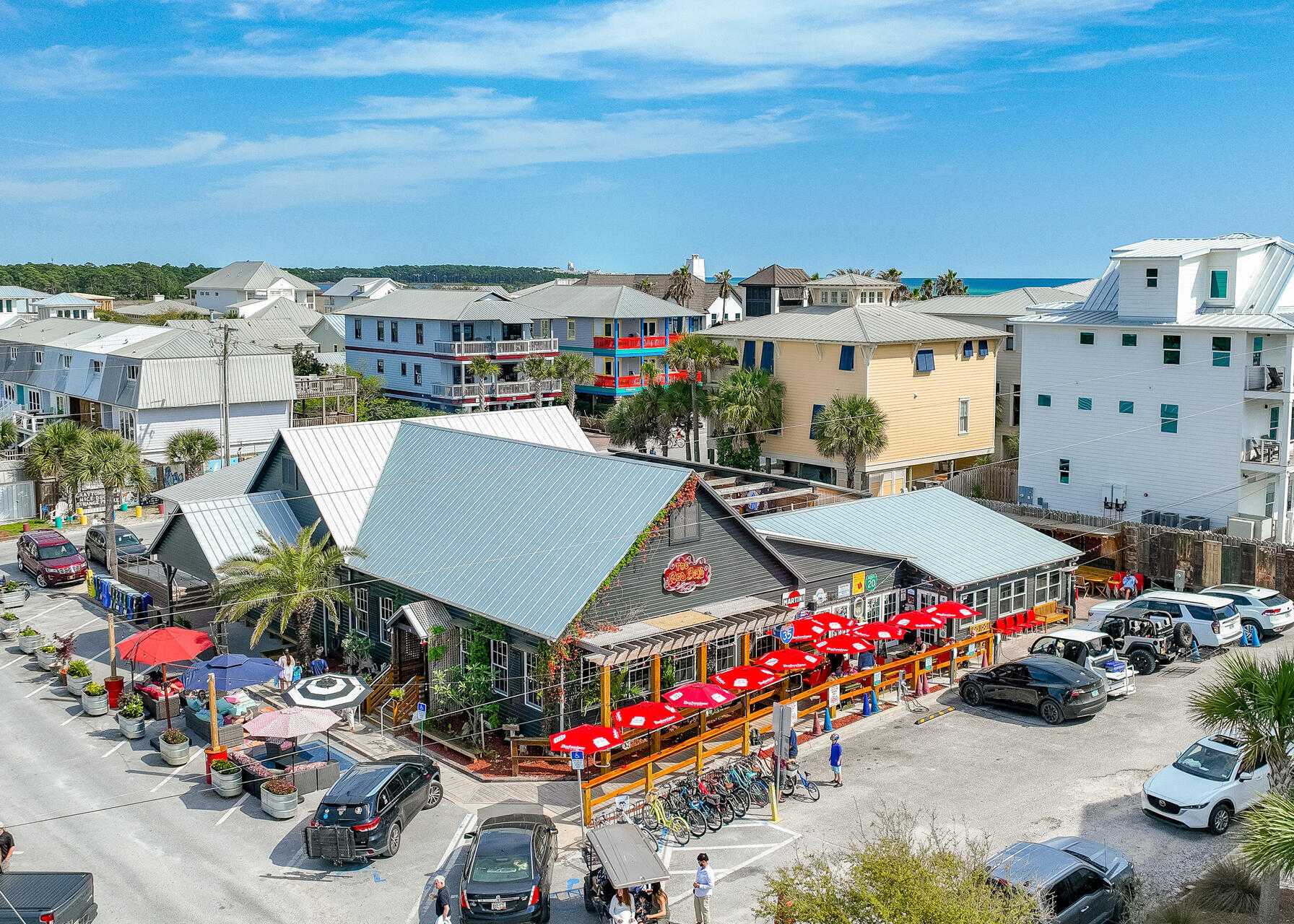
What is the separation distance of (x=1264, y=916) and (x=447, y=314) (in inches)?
2628

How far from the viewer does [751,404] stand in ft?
182

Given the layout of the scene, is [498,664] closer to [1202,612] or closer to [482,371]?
[1202,612]

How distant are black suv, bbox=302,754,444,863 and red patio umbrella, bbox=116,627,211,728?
7941 millimetres

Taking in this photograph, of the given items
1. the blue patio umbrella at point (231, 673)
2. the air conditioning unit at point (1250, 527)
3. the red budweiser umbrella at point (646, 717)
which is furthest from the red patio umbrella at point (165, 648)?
the air conditioning unit at point (1250, 527)

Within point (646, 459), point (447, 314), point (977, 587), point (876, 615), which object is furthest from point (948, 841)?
point (447, 314)

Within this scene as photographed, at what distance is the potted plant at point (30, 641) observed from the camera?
3406cm

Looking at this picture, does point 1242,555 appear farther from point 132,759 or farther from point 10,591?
point 10,591

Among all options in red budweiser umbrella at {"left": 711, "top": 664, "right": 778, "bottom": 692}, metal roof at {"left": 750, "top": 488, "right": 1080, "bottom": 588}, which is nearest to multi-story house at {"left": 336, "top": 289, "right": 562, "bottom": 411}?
metal roof at {"left": 750, "top": 488, "right": 1080, "bottom": 588}

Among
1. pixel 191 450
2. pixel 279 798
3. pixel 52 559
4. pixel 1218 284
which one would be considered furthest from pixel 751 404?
pixel 279 798

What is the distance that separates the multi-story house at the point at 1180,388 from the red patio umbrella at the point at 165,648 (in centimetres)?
3499

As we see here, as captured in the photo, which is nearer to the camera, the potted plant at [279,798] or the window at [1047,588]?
the potted plant at [279,798]

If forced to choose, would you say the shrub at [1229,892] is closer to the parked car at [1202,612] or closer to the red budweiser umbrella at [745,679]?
the red budweiser umbrella at [745,679]

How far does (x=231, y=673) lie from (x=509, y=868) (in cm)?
1164

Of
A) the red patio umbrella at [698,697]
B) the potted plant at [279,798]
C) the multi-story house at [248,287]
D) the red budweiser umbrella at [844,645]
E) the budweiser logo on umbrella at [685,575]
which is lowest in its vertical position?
the potted plant at [279,798]
